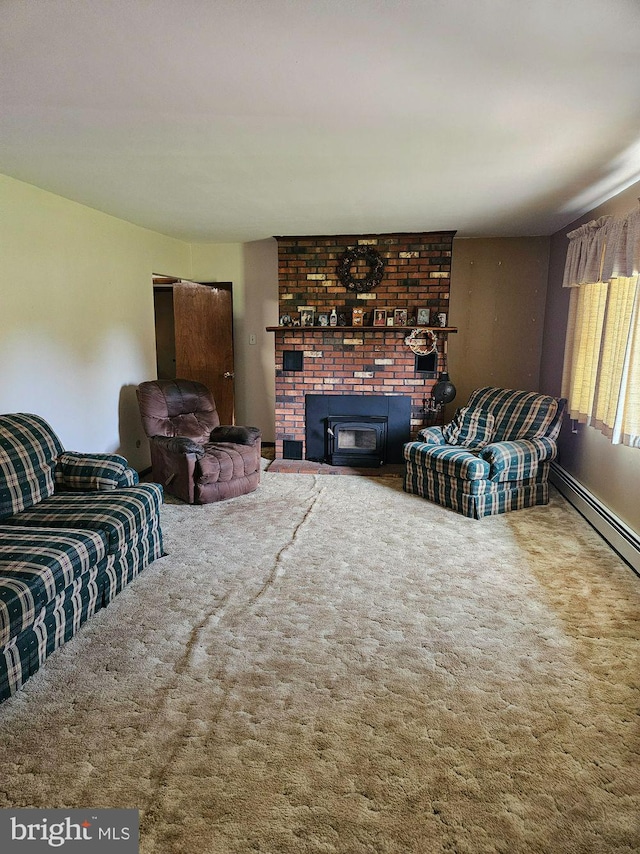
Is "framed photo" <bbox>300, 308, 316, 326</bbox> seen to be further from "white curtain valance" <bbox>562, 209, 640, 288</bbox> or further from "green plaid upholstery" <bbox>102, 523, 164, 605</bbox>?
"green plaid upholstery" <bbox>102, 523, 164, 605</bbox>

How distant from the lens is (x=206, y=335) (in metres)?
5.86

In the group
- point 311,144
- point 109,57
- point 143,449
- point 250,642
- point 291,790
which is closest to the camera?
point 291,790

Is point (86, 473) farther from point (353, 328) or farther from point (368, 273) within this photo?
point (368, 273)

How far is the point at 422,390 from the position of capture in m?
5.30

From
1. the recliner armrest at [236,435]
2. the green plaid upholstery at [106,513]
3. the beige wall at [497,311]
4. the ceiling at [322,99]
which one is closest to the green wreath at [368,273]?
the beige wall at [497,311]

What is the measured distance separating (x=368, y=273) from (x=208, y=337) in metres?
1.91

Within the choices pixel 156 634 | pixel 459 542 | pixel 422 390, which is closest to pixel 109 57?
pixel 156 634

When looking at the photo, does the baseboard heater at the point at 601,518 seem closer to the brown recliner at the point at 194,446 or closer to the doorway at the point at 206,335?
the brown recliner at the point at 194,446

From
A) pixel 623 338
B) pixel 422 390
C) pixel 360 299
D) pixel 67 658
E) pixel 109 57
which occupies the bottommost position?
pixel 67 658

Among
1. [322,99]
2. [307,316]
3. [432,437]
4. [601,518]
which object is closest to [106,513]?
[322,99]

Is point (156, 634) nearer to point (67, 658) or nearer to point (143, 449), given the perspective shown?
point (67, 658)

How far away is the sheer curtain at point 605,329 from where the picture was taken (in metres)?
3.13

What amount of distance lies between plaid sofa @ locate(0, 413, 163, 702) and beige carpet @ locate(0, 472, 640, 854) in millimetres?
129

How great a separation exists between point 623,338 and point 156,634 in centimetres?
321
